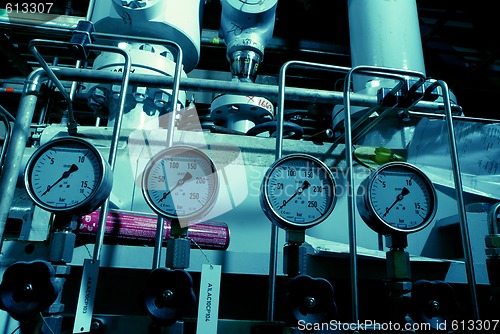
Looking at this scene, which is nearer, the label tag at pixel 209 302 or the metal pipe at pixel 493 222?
the label tag at pixel 209 302

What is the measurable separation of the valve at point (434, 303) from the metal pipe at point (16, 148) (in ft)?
2.83

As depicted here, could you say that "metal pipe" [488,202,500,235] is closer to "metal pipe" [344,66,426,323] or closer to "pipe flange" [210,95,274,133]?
"metal pipe" [344,66,426,323]

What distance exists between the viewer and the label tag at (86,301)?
0.65 meters

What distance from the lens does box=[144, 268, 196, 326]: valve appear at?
2.20 ft

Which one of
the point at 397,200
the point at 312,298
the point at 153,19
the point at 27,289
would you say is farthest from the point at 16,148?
the point at 397,200

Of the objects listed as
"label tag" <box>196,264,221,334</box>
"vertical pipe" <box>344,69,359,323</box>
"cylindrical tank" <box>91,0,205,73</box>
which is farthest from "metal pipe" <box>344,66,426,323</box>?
"cylindrical tank" <box>91,0,205,73</box>

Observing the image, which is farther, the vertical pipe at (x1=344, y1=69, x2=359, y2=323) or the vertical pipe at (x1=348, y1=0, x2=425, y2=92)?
the vertical pipe at (x1=348, y1=0, x2=425, y2=92)

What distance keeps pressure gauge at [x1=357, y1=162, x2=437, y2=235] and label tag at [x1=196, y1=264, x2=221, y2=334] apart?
13.6 inches

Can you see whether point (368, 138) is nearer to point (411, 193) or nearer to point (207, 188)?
point (411, 193)

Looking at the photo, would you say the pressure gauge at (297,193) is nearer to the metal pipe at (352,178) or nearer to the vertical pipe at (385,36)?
the metal pipe at (352,178)

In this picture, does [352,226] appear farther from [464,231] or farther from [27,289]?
[27,289]

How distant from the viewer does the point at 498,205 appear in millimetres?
834

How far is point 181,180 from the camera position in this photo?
75 cm

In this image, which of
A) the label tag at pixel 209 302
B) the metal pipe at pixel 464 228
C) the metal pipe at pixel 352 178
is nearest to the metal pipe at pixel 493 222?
the metal pipe at pixel 464 228
